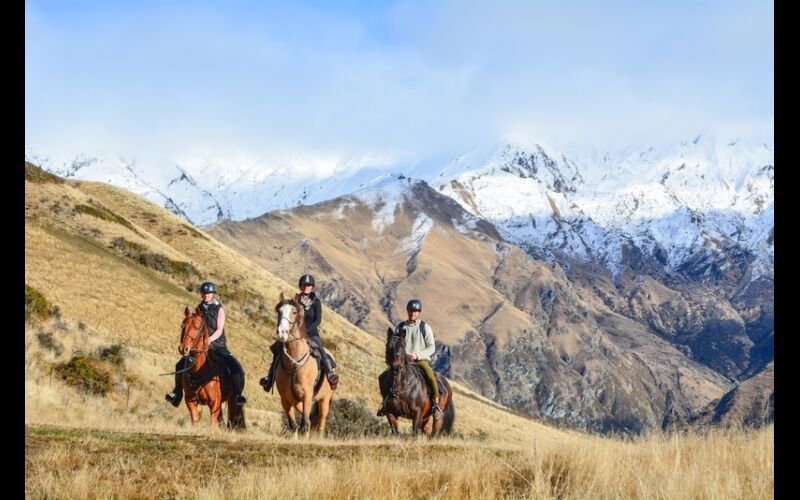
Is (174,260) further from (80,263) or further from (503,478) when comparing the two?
(503,478)

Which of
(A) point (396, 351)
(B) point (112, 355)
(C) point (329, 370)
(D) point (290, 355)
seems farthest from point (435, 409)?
(B) point (112, 355)

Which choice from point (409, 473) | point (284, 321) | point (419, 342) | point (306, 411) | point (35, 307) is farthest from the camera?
point (35, 307)

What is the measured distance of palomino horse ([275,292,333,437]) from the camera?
18797 millimetres

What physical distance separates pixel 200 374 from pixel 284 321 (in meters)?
3.09

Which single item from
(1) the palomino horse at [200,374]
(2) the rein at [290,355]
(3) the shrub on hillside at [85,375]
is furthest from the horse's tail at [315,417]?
(3) the shrub on hillside at [85,375]

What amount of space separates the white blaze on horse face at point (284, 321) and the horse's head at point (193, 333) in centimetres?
232

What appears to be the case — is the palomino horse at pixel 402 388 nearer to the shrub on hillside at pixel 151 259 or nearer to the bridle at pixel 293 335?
the bridle at pixel 293 335

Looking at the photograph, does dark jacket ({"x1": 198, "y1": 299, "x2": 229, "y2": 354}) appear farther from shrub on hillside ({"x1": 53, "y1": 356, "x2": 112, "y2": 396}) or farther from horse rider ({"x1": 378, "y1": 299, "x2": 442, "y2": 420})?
shrub on hillside ({"x1": 53, "y1": 356, "x2": 112, "y2": 396})

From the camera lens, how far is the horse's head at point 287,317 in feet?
61.1

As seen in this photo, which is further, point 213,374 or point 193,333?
point 213,374

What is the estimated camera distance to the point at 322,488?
8281mm

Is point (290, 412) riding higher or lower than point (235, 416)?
higher

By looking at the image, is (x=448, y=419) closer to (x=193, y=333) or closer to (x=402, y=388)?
(x=402, y=388)

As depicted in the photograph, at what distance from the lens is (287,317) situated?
18.7 meters
